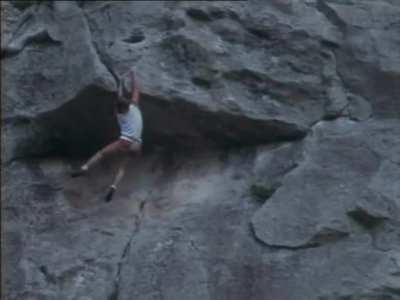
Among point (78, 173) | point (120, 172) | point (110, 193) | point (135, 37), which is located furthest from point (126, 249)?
point (135, 37)

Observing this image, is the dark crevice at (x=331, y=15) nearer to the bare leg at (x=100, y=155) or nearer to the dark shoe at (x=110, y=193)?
the bare leg at (x=100, y=155)

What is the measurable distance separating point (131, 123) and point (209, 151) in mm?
774

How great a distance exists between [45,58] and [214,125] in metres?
1.58

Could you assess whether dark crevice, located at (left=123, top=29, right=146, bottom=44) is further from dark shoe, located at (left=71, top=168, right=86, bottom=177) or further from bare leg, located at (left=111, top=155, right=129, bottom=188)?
dark shoe, located at (left=71, top=168, right=86, bottom=177)

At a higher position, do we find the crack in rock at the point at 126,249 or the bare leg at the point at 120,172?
the bare leg at the point at 120,172

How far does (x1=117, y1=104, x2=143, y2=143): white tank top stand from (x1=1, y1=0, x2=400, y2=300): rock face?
21 centimetres

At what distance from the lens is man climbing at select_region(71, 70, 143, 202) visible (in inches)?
489

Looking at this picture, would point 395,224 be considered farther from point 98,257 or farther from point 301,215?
point 98,257

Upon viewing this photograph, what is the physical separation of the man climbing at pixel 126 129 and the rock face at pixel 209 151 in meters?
0.12

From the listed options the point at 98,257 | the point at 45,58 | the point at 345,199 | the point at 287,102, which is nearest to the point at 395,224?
the point at 345,199

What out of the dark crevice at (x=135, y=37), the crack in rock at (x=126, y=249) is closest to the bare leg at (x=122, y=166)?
the crack in rock at (x=126, y=249)

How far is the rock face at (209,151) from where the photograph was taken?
11898 mm

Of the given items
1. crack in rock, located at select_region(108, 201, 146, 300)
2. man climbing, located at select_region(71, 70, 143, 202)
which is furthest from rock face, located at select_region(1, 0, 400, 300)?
man climbing, located at select_region(71, 70, 143, 202)

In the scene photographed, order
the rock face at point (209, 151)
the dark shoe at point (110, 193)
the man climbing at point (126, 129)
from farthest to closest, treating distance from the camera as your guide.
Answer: the dark shoe at point (110, 193) → the man climbing at point (126, 129) → the rock face at point (209, 151)
